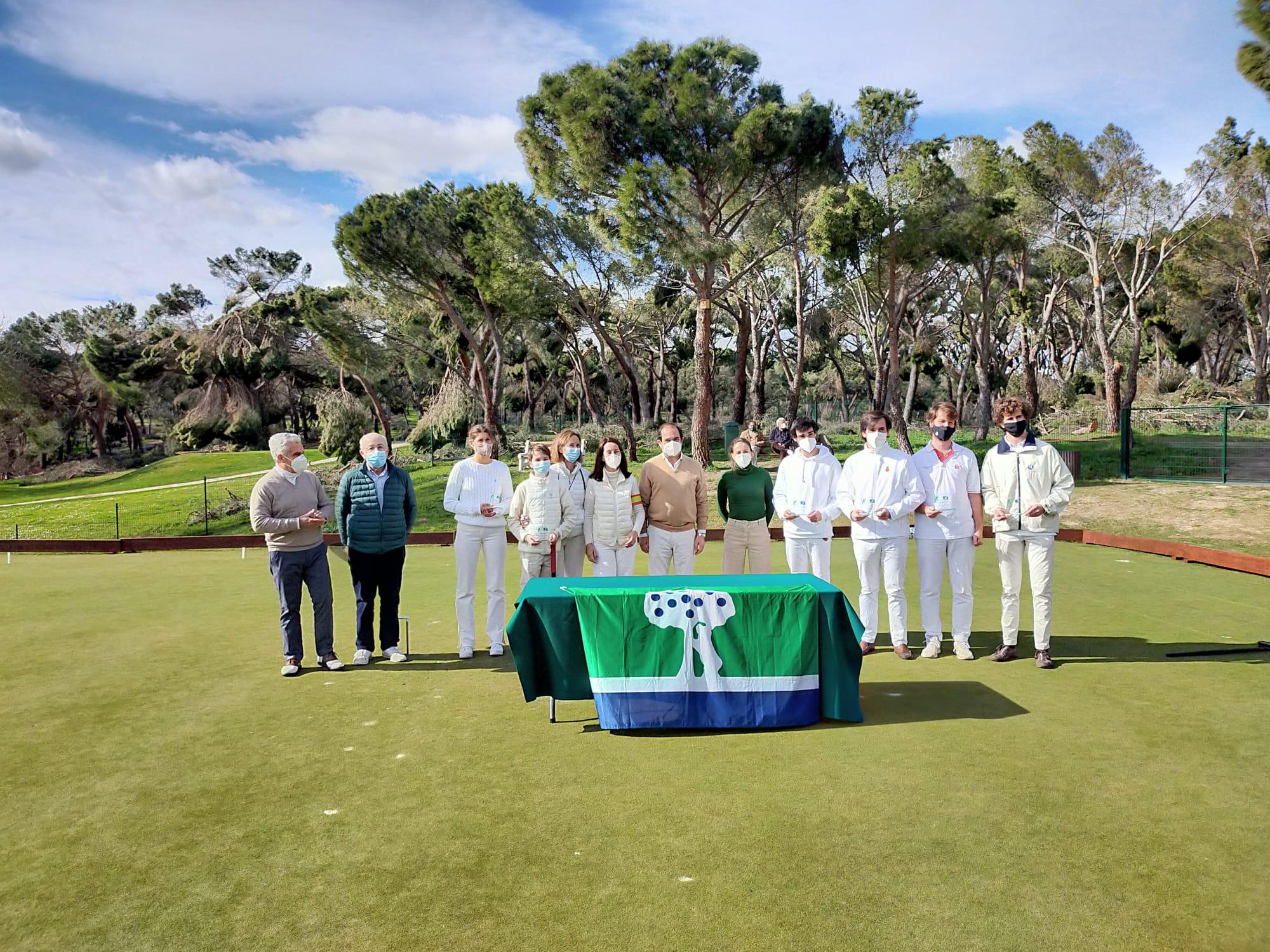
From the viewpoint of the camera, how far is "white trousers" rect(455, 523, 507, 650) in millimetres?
6082

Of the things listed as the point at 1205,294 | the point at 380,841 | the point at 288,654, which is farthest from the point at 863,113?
the point at 380,841

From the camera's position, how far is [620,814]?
11.2ft

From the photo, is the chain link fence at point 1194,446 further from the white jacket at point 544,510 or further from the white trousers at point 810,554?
the white jacket at point 544,510

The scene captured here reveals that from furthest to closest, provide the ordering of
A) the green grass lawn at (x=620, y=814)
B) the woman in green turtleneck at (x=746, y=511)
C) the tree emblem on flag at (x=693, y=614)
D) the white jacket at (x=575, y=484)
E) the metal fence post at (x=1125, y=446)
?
the metal fence post at (x=1125, y=446) < the woman in green turtleneck at (x=746, y=511) < the white jacket at (x=575, y=484) < the tree emblem on flag at (x=693, y=614) < the green grass lawn at (x=620, y=814)

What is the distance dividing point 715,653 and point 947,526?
2.38 meters

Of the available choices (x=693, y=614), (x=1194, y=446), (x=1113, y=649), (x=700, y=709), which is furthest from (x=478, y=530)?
(x=1194, y=446)

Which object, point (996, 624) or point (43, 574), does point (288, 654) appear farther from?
point (43, 574)

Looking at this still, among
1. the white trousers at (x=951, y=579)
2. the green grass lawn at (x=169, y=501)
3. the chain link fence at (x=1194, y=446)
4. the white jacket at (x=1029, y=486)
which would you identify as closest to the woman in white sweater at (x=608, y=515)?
the white trousers at (x=951, y=579)

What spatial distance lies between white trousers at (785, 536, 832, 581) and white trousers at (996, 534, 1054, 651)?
1183 millimetres

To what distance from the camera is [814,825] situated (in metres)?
3.28

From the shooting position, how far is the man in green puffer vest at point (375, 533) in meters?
5.99

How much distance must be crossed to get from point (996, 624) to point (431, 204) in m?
21.3

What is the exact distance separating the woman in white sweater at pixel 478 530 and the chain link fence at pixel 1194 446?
1362 cm

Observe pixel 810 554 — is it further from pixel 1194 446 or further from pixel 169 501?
pixel 169 501
